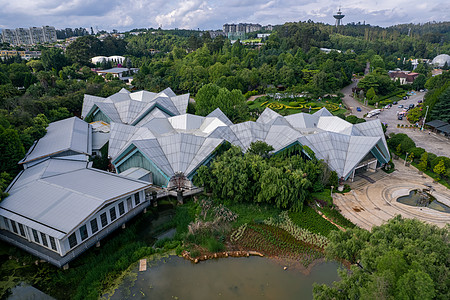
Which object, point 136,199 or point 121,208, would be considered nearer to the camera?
point 121,208

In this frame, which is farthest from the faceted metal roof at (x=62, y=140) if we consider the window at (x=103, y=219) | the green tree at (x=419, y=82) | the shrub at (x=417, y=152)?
the green tree at (x=419, y=82)

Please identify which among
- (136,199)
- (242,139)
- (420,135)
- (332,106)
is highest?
(242,139)

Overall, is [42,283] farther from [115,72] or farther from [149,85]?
[115,72]

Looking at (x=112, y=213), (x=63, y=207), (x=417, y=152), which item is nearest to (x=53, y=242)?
(x=63, y=207)

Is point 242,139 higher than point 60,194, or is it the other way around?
point 242,139

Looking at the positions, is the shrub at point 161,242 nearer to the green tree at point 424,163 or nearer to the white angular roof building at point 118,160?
the white angular roof building at point 118,160

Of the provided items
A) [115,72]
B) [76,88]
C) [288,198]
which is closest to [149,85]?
[76,88]

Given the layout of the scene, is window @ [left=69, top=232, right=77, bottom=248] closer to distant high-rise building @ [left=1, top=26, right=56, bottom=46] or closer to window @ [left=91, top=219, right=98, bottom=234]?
window @ [left=91, top=219, right=98, bottom=234]

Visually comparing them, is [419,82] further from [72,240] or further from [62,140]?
[72,240]
